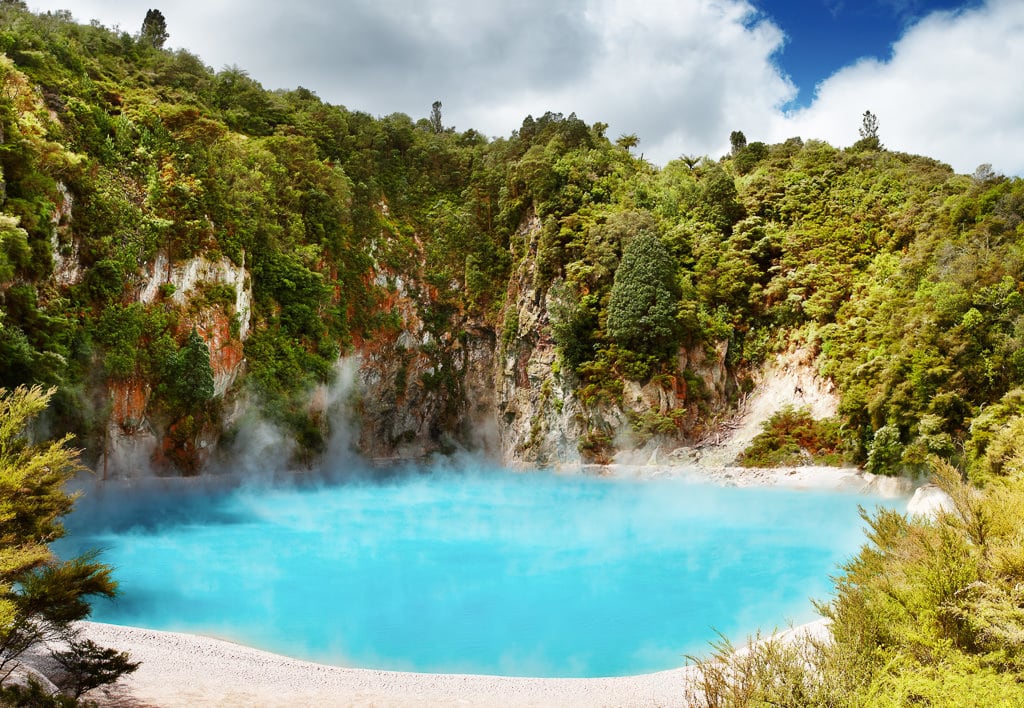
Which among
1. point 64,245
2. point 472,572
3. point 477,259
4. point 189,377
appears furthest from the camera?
point 477,259

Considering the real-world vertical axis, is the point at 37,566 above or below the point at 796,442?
above

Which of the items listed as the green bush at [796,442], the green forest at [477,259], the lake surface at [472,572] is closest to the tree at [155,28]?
the green forest at [477,259]

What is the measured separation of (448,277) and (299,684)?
3697 centimetres

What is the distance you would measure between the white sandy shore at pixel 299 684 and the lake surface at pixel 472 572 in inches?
40.0

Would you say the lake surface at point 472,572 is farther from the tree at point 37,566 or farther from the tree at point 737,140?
the tree at point 737,140

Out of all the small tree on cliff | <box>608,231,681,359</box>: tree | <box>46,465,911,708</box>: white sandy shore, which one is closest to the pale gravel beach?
<box>46,465,911,708</box>: white sandy shore

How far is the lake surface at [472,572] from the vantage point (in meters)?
10.9

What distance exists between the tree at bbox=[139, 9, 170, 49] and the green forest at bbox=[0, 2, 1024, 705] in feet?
0.88

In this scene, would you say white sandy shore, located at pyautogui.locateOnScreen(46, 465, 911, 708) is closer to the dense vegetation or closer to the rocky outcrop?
the dense vegetation

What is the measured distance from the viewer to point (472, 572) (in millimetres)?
14930

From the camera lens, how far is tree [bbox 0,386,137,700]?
621 centimetres

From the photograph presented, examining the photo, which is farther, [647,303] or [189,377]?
[647,303]

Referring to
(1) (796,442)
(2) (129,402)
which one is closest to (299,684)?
(2) (129,402)

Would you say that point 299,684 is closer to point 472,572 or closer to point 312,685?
point 312,685
